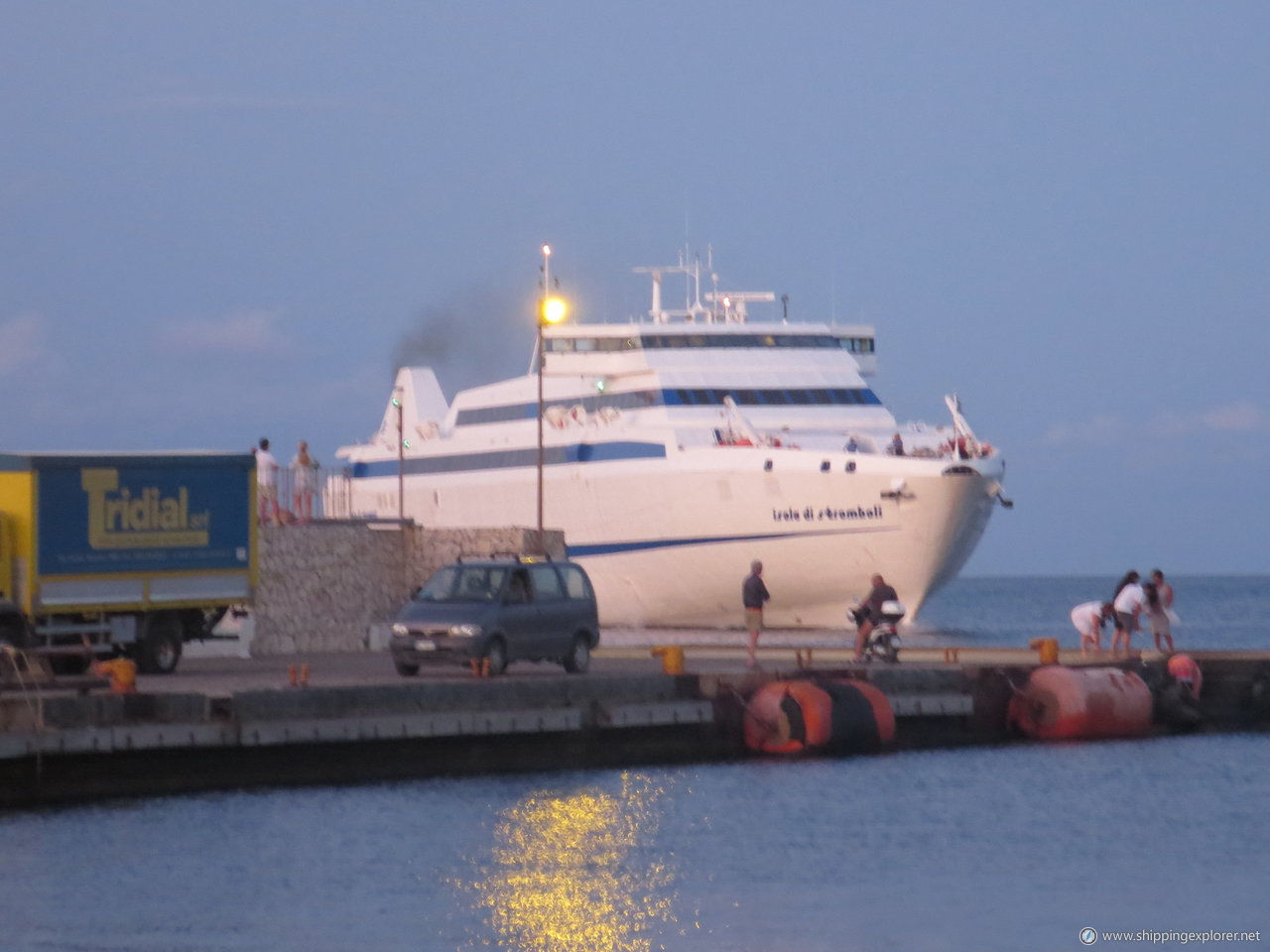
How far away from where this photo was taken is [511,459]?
57.8m

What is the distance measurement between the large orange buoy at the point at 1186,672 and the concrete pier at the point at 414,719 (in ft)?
0.61

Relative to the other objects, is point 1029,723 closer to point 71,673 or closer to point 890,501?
point 71,673

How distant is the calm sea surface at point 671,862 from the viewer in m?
16.0

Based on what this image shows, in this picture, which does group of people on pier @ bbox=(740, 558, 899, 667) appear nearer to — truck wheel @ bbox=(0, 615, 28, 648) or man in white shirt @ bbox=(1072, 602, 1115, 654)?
man in white shirt @ bbox=(1072, 602, 1115, 654)

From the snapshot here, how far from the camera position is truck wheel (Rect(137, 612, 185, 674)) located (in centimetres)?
2617

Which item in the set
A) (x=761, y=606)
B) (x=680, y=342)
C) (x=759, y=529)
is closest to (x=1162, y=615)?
(x=761, y=606)

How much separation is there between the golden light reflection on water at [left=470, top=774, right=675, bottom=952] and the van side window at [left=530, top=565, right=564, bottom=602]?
11.8 ft

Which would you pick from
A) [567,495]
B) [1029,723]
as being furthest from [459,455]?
[1029,723]

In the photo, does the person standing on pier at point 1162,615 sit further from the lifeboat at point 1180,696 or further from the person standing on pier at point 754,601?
the person standing on pier at point 754,601

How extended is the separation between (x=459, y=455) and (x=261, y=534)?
91.7ft

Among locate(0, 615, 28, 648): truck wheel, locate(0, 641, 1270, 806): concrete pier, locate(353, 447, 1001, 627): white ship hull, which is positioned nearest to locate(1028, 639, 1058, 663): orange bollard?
locate(0, 641, 1270, 806): concrete pier

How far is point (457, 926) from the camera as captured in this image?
16.2m

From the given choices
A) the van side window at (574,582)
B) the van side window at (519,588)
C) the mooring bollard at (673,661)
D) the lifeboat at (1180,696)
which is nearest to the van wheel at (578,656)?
the van side window at (574,582)

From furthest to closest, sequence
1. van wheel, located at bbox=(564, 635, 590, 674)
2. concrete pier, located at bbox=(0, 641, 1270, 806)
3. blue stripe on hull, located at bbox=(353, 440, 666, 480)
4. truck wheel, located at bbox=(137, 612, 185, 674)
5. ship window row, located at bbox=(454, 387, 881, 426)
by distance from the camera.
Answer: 1. ship window row, located at bbox=(454, 387, 881, 426)
2. blue stripe on hull, located at bbox=(353, 440, 666, 480)
3. van wheel, located at bbox=(564, 635, 590, 674)
4. truck wheel, located at bbox=(137, 612, 185, 674)
5. concrete pier, located at bbox=(0, 641, 1270, 806)
